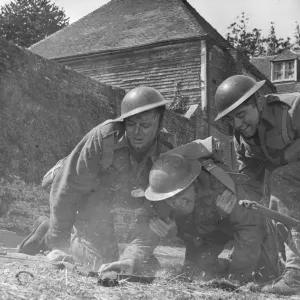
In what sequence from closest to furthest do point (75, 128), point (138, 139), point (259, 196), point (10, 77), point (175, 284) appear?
point (175, 284)
point (138, 139)
point (259, 196)
point (10, 77)
point (75, 128)

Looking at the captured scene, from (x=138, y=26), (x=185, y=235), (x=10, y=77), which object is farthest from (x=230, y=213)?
(x=138, y=26)

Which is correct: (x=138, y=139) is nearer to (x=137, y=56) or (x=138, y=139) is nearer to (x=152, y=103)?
(x=152, y=103)

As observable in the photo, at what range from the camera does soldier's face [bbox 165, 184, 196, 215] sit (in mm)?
5008

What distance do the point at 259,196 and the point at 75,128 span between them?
6.99 m

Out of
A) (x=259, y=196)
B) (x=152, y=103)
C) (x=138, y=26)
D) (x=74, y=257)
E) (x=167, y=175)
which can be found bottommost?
(x=74, y=257)

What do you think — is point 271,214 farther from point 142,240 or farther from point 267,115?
point 142,240

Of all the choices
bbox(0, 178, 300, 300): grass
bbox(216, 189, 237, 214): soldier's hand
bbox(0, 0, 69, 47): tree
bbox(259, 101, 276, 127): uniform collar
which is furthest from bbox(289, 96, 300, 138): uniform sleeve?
bbox(0, 0, 69, 47): tree

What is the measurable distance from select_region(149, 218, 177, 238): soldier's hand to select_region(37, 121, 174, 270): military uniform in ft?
1.99

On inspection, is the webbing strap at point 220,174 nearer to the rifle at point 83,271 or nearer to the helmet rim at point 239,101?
the helmet rim at point 239,101

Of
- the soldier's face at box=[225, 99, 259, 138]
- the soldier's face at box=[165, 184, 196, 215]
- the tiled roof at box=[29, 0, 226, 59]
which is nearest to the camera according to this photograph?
the soldier's face at box=[165, 184, 196, 215]

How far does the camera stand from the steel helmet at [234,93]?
5488mm

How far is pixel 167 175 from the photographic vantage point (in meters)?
4.95

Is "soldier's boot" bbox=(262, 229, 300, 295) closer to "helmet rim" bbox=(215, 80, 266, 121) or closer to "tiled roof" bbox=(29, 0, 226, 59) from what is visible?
"helmet rim" bbox=(215, 80, 266, 121)

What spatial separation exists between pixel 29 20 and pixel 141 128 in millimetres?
44000
